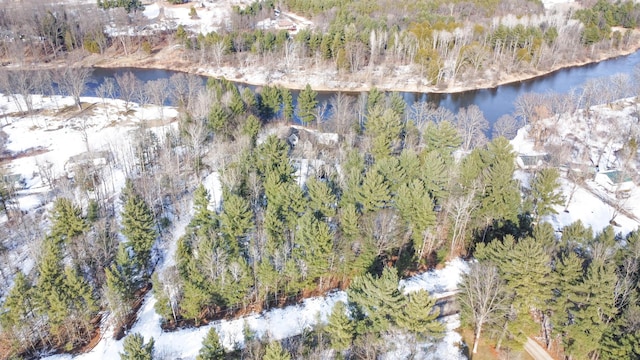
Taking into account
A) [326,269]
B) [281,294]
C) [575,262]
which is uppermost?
[575,262]

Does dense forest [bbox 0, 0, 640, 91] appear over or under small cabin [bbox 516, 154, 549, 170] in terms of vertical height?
over

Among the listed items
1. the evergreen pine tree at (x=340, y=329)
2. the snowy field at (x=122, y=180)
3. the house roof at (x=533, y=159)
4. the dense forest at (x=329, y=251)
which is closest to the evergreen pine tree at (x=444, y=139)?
the dense forest at (x=329, y=251)

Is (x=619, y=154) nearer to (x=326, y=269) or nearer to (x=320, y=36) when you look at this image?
(x=326, y=269)

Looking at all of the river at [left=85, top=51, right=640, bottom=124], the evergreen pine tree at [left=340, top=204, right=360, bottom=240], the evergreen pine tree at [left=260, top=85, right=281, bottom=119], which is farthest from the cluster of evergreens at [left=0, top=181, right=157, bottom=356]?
the river at [left=85, top=51, right=640, bottom=124]

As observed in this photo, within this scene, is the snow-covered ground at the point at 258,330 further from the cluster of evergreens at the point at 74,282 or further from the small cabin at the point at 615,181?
the small cabin at the point at 615,181

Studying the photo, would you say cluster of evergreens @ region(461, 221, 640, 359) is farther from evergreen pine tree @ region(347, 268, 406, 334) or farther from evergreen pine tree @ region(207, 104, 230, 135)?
evergreen pine tree @ region(207, 104, 230, 135)

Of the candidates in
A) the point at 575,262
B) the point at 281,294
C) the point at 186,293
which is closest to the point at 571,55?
the point at 575,262

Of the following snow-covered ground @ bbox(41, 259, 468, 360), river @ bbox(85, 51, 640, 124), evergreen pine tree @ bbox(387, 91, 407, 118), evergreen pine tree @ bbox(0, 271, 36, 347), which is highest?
evergreen pine tree @ bbox(387, 91, 407, 118)
